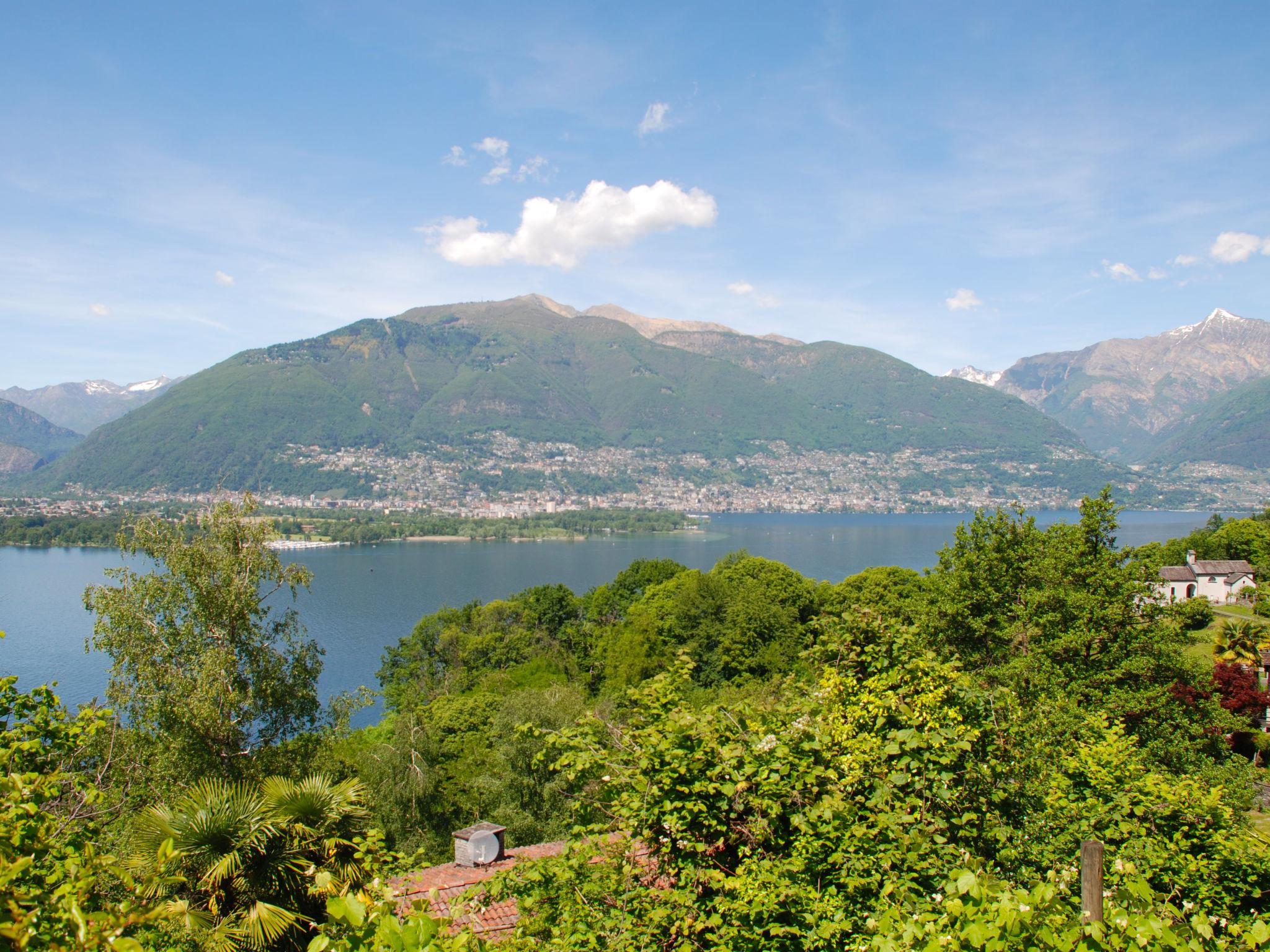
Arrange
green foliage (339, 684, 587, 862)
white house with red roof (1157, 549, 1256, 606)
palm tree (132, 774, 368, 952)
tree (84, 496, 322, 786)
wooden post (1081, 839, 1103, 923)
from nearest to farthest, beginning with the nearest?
wooden post (1081, 839, 1103, 923), palm tree (132, 774, 368, 952), tree (84, 496, 322, 786), green foliage (339, 684, 587, 862), white house with red roof (1157, 549, 1256, 606)

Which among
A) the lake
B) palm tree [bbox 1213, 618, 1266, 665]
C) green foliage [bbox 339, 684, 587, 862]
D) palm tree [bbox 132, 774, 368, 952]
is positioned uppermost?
palm tree [bbox 132, 774, 368, 952]

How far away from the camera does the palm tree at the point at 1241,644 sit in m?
18.6

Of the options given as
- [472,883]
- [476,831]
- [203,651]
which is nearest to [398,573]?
[203,651]

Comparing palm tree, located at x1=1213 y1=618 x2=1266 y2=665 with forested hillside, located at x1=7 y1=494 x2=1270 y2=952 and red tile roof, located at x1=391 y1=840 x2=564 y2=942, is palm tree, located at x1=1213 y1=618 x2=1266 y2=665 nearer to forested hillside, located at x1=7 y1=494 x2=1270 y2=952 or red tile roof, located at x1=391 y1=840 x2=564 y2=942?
forested hillside, located at x1=7 y1=494 x2=1270 y2=952

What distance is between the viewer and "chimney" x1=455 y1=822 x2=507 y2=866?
10648 mm

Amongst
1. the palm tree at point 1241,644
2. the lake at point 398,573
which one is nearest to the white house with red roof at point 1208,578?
the lake at point 398,573

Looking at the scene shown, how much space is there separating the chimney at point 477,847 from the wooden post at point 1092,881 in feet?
30.1

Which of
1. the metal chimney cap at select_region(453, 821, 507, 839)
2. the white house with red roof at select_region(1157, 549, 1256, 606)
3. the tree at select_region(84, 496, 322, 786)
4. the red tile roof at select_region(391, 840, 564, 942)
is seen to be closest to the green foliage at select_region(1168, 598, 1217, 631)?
the white house with red roof at select_region(1157, 549, 1256, 606)

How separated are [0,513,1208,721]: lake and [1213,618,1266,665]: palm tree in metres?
9.94

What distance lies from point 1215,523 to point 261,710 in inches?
2887

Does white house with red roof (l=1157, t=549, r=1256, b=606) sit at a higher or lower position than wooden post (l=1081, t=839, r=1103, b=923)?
lower

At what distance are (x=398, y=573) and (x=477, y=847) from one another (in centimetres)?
6810

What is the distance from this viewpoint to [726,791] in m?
4.38

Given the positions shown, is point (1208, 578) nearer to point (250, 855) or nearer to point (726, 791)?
point (726, 791)
